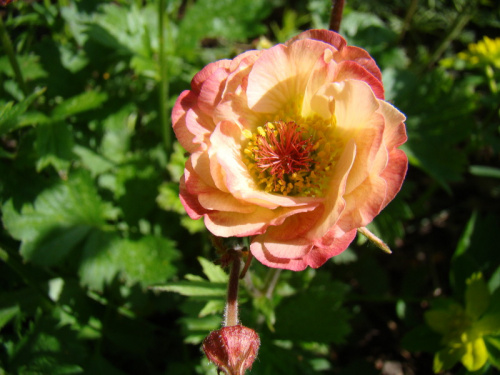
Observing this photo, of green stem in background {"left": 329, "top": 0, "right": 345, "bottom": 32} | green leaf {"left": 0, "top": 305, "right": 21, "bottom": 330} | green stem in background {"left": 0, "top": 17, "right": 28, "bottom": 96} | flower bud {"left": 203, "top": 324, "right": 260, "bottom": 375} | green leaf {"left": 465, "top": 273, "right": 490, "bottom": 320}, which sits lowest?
green leaf {"left": 465, "top": 273, "right": 490, "bottom": 320}

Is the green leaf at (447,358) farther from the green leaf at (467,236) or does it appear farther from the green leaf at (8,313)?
the green leaf at (8,313)

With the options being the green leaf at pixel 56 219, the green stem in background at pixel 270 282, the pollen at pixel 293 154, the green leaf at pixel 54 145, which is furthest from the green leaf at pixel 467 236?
the green leaf at pixel 54 145

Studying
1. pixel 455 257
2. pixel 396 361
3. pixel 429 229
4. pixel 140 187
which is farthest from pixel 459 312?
pixel 140 187

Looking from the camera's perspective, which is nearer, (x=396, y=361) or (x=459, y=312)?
(x=459, y=312)

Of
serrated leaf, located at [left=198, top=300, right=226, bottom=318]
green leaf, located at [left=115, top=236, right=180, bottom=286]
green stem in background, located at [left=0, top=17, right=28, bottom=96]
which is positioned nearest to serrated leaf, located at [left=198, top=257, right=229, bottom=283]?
serrated leaf, located at [left=198, top=300, right=226, bottom=318]

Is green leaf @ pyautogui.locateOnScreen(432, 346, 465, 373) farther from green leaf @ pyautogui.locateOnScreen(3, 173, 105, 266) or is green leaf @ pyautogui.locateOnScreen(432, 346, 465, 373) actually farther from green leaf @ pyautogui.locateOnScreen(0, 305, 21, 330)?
green leaf @ pyautogui.locateOnScreen(0, 305, 21, 330)

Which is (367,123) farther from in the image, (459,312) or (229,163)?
(459,312)

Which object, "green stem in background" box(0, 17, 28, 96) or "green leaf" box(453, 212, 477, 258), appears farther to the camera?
"green leaf" box(453, 212, 477, 258)
